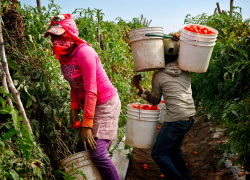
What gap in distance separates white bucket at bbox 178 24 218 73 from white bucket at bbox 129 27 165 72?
235 mm

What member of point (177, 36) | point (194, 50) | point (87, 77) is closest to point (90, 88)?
point (87, 77)

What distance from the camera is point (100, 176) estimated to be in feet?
7.95

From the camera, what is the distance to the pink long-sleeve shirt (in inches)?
86.5

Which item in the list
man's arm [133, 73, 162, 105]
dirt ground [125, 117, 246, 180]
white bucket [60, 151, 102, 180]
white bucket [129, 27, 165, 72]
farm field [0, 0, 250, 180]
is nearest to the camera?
farm field [0, 0, 250, 180]

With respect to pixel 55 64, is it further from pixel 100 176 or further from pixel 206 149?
pixel 206 149

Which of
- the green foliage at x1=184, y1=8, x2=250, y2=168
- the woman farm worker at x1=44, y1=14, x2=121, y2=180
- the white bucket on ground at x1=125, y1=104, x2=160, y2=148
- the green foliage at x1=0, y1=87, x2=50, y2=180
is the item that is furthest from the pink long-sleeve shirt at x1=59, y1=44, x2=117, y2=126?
the green foliage at x1=184, y1=8, x2=250, y2=168

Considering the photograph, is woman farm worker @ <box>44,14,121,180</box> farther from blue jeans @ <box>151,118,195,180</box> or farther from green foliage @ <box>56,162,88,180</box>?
blue jeans @ <box>151,118,195,180</box>

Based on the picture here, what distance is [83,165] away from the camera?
235 centimetres

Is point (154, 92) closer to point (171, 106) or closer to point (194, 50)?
point (171, 106)

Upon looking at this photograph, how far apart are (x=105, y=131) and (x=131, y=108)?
86 cm

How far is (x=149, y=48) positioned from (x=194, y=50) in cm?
49

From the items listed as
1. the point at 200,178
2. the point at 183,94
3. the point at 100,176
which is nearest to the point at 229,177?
the point at 200,178

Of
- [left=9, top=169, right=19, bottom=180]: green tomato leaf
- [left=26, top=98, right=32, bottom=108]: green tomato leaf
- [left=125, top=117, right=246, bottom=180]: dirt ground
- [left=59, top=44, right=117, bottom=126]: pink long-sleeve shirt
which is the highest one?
[left=59, top=44, right=117, bottom=126]: pink long-sleeve shirt

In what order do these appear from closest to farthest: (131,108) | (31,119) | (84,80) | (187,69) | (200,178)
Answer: (84,80) < (31,119) < (187,69) < (131,108) < (200,178)
